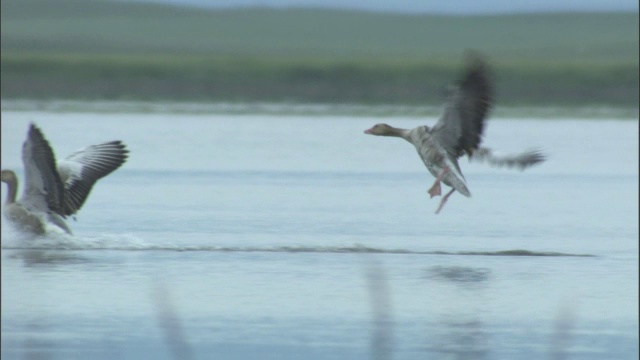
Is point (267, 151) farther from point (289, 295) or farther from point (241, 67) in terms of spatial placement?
point (241, 67)

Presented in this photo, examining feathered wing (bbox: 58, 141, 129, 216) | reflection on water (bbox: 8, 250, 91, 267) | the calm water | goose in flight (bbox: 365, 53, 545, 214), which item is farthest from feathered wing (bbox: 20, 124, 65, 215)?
goose in flight (bbox: 365, 53, 545, 214)

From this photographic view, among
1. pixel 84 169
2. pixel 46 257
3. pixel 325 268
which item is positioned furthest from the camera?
pixel 84 169

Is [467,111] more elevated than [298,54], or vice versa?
[298,54]

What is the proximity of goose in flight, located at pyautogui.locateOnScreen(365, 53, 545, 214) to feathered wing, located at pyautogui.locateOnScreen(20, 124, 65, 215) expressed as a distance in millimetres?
2726

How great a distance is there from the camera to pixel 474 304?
9.71 metres

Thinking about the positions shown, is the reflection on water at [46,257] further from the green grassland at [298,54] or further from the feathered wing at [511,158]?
the green grassland at [298,54]

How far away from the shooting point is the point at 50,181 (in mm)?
11766

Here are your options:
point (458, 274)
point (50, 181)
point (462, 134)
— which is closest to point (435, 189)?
point (462, 134)

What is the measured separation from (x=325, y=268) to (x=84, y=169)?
2518 mm

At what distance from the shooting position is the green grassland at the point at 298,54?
43.8 meters

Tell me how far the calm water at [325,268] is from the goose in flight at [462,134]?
0.64 metres

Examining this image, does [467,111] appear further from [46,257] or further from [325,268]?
[46,257]

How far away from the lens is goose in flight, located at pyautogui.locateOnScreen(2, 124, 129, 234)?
11.4 m

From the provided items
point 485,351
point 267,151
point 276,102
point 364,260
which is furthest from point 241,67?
point 485,351
